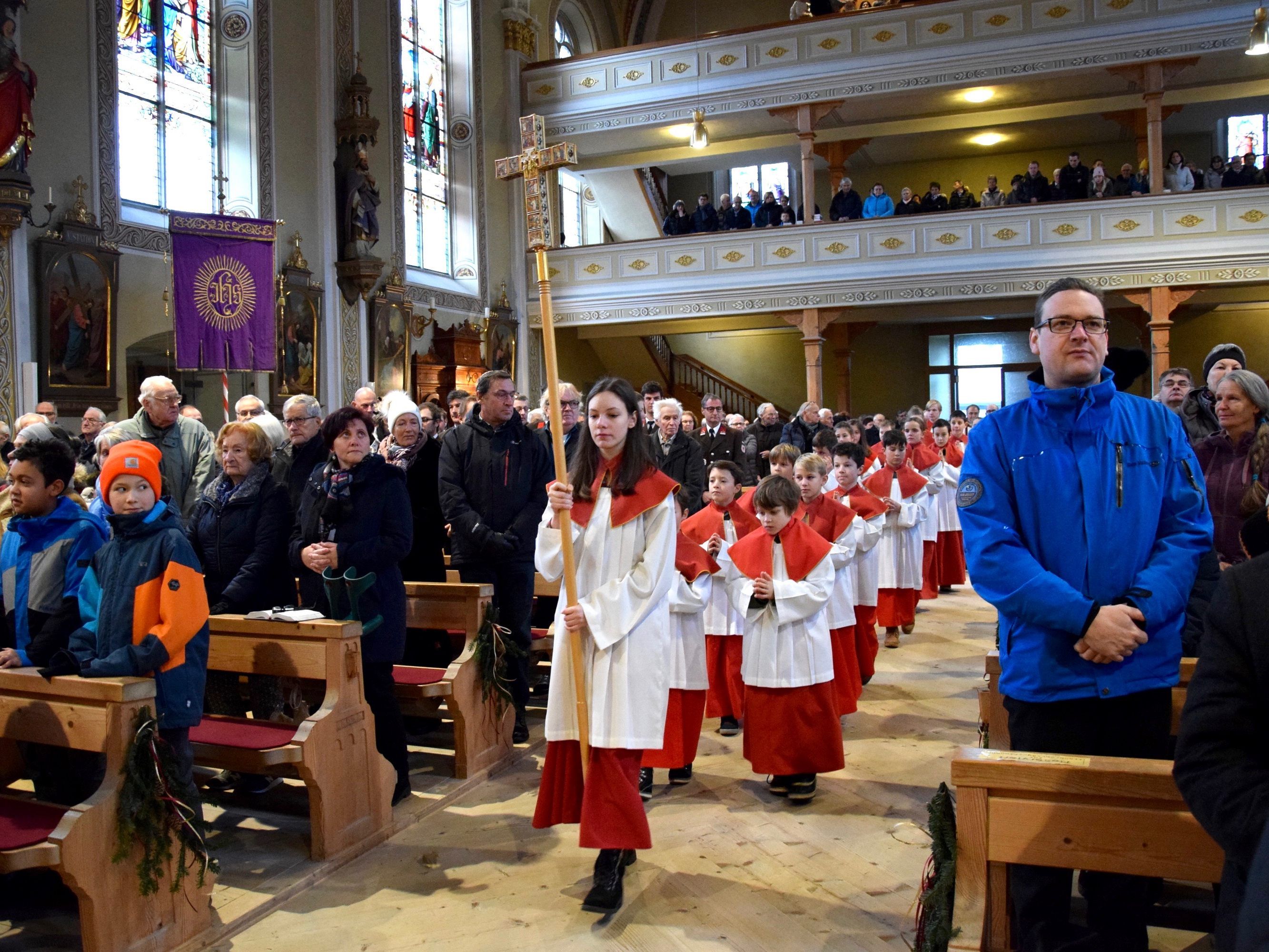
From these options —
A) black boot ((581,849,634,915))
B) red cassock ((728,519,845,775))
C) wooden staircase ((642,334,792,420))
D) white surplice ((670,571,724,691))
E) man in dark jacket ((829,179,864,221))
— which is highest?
man in dark jacket ((829,179,864,221))

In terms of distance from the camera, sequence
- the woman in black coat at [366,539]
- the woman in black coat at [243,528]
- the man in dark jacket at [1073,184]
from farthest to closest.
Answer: the man in dark jacket at [1073,184] < the woman in black coat at [243,528] < the woman in black coat at [366,539]

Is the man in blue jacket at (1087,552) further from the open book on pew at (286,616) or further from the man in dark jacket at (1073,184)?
the man in dark jacket at (1073,184)

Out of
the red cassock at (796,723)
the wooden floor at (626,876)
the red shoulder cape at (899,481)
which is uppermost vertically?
the red shoulder cape at (899,481)

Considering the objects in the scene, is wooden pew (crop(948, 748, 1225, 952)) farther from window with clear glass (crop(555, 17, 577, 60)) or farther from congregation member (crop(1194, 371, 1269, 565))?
window with clear glass (crop(555, 17, 577, 60))

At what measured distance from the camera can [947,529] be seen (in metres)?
10.0

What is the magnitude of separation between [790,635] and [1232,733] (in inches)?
122

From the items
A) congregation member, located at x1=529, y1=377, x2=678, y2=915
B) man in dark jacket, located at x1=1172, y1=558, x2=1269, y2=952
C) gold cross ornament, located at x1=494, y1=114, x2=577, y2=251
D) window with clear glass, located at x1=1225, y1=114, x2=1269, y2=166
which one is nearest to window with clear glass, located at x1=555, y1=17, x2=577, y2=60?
window with clear glass, located at x1=1225, y1=114, x2=1269, y2=166

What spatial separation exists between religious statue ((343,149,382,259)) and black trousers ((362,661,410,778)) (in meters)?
10.4

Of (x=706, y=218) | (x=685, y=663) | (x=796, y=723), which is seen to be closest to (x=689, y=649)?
(x=685, y=663)

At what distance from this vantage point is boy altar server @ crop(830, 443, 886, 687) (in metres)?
6.34

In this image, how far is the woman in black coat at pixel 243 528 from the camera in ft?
14.7

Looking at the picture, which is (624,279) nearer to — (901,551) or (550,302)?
(901,551)

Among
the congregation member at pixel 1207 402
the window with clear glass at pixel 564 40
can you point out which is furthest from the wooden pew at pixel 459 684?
the window with clear glass at pixel 564 40

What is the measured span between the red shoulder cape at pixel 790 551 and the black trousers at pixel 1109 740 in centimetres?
216
